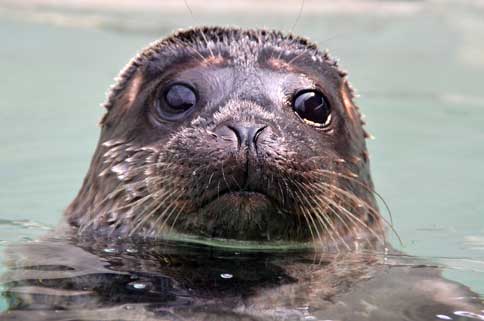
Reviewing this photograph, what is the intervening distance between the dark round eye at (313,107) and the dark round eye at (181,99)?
576mm

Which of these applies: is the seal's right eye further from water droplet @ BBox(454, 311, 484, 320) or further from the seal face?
water droplet @ BBox(454, 311, 484, 320)

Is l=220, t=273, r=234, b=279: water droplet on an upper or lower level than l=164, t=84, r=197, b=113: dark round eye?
lower

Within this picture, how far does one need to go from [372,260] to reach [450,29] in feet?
35.0

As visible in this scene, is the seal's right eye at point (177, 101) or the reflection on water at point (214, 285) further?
the seal's right eye at point (177, 101)

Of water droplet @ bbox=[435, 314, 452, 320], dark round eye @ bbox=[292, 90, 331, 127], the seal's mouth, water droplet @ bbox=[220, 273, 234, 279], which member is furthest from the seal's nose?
water droplet @ bbox=[435, 314, 452, 320]

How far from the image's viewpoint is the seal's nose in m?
4.91

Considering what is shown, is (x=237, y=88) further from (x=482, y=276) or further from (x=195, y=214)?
(x=482, y=276)

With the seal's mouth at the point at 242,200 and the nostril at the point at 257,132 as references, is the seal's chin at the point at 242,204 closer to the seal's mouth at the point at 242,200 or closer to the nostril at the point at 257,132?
the seal's mouth at the point at 242,200

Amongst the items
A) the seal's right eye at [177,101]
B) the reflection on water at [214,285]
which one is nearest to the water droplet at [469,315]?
the reflection on water at [214,285]

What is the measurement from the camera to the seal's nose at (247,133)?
4906 mm

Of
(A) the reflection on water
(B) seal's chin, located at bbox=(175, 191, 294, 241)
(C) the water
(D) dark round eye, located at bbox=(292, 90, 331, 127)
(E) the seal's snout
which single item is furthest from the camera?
(C) the water

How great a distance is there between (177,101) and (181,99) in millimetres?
26

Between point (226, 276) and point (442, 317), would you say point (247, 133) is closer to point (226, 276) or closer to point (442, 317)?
point (226, 276)

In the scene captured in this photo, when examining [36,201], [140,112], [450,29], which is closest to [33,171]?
[36,201]
